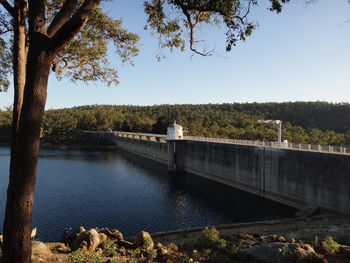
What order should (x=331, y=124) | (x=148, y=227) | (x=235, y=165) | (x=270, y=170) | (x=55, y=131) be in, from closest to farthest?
1. (x=148, y=227)
2. (x=270, y=170)
3. (x=235, y=165)
4. (x=331, y=124)
5. (x=55, y=131)

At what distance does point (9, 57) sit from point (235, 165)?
33.9 metres

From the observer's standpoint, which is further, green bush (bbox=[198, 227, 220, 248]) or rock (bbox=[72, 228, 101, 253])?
green bush (bbox=[198, 227, 220, 248])

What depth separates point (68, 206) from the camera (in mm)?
30328

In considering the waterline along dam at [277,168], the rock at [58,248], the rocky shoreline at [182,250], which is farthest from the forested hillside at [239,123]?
the rock at [58,248]

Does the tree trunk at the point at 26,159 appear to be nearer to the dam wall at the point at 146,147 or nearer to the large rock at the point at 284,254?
the large rock at the point at 284,254

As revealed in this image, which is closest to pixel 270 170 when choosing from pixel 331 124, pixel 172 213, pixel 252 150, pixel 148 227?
pixel 252 150

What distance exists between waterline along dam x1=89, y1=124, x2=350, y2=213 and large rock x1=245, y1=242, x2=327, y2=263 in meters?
18.3

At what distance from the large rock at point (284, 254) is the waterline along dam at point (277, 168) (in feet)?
59.9

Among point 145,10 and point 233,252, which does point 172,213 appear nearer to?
point 233,252

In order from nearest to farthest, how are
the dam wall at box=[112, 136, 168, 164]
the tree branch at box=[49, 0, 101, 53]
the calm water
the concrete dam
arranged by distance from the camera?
the tree branch at box=[49, 0, 101, 53], the calm water, the concrete dam, the dam wall at box=[112, 136, 168, 164]

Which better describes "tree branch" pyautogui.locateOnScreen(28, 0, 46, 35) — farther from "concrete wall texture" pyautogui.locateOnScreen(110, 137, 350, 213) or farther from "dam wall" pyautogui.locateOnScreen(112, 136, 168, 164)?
"dam wall" pyautogui.locateOnScreen(112, 136, 168, 164)

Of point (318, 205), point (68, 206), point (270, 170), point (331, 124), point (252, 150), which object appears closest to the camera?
point (318, 205)

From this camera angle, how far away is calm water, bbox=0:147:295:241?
25328 mm

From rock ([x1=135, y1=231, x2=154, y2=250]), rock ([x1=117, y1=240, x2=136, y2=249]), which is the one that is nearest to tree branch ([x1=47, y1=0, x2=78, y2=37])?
rock ([x1=135, y1=231, x2=154, y2=250])
